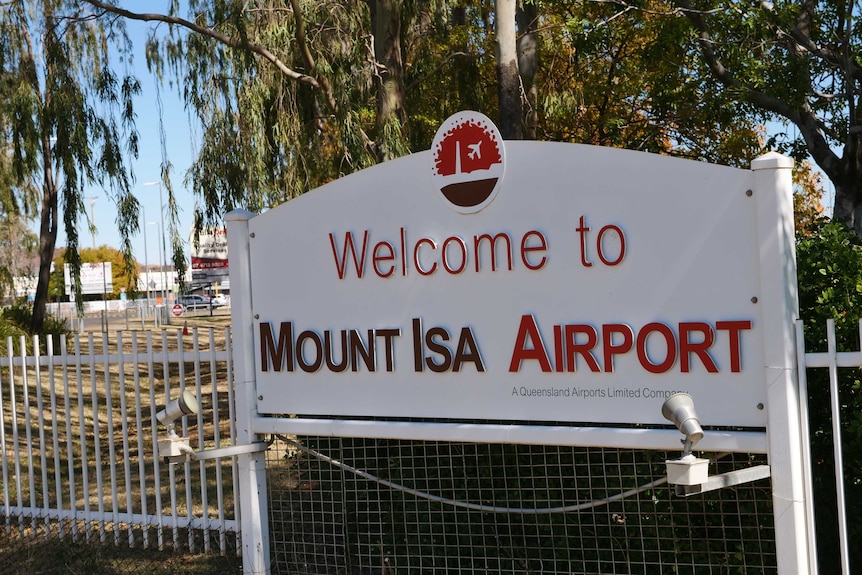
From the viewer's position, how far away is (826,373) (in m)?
3.90

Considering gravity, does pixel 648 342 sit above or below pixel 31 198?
below

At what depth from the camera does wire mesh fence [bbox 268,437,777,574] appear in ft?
13.3

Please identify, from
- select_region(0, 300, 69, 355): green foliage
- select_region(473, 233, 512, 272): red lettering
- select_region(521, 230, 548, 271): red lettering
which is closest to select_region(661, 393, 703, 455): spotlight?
select_region(521, 230, 548, 271): red lettering

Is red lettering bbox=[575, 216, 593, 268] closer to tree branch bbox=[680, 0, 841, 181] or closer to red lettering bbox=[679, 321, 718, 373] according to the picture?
red lettering bbox=[679, 321, 718, 373]

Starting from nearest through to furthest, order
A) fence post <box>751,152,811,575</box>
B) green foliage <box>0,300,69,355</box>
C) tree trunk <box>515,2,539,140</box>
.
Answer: fence post <box>751,152,811,575</box> → tree trunk <box>515,2,539,140</box> → green foliage <box>0,300,69,355</box>

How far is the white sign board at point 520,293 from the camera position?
3502 mm

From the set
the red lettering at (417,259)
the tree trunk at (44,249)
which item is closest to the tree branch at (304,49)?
the red lettering at (417,259)

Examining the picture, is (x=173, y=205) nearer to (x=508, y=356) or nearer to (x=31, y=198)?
(x=508, y=356)

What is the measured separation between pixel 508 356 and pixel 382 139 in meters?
5.45

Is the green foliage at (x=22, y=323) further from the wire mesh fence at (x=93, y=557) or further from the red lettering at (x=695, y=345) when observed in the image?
the red lettering at (x=695, y=345)

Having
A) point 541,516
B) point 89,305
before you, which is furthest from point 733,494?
point 89,305

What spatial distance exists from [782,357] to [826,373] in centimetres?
70

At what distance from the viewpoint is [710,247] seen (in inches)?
138

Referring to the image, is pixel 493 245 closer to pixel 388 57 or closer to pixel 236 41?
pixel 388 57
